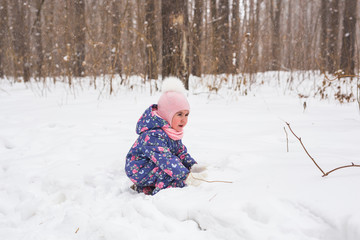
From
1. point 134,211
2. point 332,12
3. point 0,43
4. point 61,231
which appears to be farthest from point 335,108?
point 0,43

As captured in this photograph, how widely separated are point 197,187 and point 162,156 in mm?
309

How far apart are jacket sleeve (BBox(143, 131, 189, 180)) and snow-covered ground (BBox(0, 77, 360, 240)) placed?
14cm

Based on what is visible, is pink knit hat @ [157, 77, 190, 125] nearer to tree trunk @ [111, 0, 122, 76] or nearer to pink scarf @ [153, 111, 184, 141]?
pink scarf @ [153, 111, 184, 141]

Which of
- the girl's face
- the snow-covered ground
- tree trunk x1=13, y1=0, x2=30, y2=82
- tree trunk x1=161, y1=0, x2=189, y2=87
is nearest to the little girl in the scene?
the girl's face

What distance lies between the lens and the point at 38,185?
6.50ft

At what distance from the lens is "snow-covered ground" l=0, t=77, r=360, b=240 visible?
1.16 meters

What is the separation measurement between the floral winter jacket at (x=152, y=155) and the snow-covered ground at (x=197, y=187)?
5.7 inches

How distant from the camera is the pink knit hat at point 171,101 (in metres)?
1.82

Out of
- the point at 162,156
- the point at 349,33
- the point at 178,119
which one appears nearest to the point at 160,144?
the point at 162,156

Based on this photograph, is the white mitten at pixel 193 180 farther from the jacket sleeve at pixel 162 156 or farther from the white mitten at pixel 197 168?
the white mitten at pixel 197 168

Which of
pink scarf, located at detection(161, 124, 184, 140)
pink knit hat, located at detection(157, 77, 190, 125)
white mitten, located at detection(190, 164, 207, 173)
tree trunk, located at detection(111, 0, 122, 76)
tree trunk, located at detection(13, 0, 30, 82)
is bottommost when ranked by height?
white mitten, located at detection(190, 164, 207, 173)

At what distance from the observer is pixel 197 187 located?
5.36ft

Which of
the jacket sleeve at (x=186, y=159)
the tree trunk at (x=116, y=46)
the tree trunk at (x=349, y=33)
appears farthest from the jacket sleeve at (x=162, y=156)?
the tree trunk at (x=349, y=33)

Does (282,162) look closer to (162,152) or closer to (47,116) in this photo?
(162,152)
